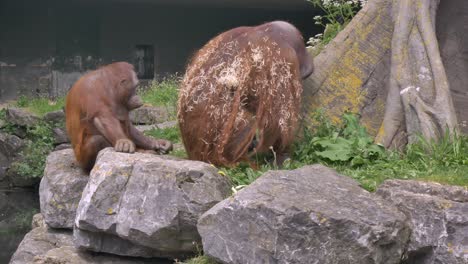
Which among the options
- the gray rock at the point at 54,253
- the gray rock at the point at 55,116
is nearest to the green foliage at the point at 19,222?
the gray rock at the point at 55,116

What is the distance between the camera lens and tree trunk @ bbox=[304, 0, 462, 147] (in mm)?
4258

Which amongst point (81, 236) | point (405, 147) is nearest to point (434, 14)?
point (405, 147)

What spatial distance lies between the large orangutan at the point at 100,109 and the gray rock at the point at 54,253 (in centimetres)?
54

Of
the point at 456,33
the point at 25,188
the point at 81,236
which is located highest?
the point at 456,33

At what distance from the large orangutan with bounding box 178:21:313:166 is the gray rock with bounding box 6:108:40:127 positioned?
22.0 ft

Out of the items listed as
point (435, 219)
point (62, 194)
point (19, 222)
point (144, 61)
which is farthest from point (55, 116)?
point (435, 219)

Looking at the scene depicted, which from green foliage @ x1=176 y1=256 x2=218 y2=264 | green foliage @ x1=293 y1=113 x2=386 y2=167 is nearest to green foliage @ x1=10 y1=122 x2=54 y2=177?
green foliage @ x1=293 y1=113 x2=386 y2=167

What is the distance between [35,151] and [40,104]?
131cm

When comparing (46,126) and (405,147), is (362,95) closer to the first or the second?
(405,147)

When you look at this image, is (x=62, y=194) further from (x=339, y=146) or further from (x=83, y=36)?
(x=83, y=36)

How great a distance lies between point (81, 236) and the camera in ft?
13.3

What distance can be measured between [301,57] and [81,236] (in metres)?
1.85

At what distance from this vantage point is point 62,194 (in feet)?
15.3

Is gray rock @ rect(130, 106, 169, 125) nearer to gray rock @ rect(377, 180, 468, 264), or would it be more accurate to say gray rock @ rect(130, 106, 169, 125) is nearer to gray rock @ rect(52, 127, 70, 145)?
gray rock @ rect(52, 127, 70, 145)
